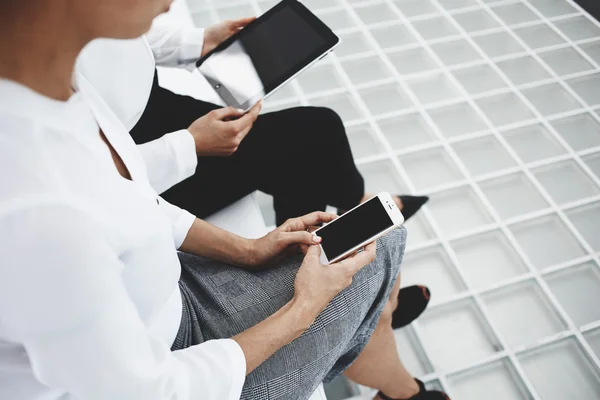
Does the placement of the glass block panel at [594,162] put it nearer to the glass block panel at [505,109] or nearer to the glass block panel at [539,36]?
the glass block panel at [505,109]

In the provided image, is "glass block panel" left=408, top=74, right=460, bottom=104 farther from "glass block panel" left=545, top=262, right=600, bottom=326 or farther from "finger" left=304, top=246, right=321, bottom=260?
"finger" left=304, top=246, right=321, bottom=260

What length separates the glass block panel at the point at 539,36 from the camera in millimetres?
1803

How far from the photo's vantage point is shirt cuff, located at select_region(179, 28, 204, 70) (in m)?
1.09

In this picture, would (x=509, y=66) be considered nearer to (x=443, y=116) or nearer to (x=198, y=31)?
(x=443, y=116)

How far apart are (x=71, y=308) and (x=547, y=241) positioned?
1.30m

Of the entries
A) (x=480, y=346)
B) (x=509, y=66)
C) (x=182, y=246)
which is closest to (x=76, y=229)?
(x=182, y=246)

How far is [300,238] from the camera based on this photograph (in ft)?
2.63

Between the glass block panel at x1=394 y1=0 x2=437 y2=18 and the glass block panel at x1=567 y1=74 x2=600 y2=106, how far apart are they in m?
0.61

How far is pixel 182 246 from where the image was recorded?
0.81 metres

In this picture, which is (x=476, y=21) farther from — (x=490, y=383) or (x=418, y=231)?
(x=490, y=383)

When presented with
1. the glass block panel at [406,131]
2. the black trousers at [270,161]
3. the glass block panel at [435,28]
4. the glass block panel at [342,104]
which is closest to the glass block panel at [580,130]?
the glass block panel at [406,131]

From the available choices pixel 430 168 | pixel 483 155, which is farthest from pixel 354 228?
pixel 483 155

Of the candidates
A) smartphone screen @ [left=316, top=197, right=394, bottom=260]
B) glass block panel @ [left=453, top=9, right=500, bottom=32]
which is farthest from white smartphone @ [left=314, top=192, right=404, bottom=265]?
glass block panel @ [left=453, top=9, right=500, bottom=32]

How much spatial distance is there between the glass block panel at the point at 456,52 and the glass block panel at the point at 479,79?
0.16 ft
